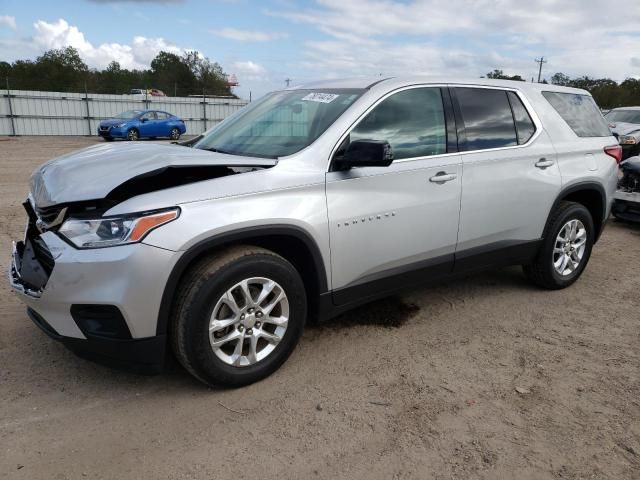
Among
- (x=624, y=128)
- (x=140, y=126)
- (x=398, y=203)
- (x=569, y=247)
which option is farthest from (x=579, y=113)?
(x=140, y=126)

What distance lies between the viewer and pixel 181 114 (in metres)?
27.9

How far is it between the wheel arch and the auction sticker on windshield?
87.2 inches

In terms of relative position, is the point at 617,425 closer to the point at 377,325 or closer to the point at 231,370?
the point at 377,325

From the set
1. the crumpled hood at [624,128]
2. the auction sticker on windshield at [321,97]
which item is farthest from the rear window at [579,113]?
the crumpled hood at [624,128]

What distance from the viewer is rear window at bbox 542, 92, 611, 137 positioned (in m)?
4.59

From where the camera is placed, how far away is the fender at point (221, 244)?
2.65 meters

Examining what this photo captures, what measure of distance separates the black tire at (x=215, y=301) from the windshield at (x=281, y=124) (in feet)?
2.41

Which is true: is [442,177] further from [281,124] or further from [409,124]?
[281,124]

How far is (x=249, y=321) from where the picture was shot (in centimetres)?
296

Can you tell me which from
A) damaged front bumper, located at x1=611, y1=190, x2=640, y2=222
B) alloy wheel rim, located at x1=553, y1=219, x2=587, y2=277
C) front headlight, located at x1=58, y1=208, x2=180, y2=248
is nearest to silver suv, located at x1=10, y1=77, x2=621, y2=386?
front headlight, located at x1=58, y1=208, x2=180, y2=248

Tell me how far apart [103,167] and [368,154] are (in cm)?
152

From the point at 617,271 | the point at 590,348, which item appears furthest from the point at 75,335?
the point at 617,271

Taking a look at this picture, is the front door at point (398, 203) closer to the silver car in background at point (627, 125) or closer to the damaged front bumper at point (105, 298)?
the damaged front bumper at point (105, 298)

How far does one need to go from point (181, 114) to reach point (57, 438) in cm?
2716
